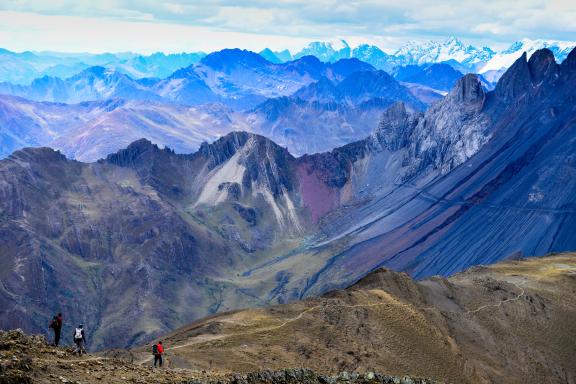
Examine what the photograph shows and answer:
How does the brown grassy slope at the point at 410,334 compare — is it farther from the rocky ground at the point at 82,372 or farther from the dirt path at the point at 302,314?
the rocky ground at the point at 82,372

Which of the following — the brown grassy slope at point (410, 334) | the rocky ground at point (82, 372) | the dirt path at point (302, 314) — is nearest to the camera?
the rocky ground at point (82, 372)

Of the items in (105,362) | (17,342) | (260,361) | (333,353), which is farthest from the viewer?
(333,353)

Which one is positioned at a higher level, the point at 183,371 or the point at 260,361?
the point at 183,371

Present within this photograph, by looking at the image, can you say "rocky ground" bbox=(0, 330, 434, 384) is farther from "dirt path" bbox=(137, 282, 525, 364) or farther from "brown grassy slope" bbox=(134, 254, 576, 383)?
"dirt path" bbox=(137, 282, 525, 364)

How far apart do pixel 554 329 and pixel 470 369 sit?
23.3 metres

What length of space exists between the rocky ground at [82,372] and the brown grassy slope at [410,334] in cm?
1790

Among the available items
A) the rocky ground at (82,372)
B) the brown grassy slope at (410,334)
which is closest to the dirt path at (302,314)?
the brown grassy slope at (410,334)

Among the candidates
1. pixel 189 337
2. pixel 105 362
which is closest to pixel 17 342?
pixel 105 362

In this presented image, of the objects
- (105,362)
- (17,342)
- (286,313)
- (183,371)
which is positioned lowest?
(286,313)

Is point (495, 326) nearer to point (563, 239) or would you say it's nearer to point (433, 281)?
point (433, 281)

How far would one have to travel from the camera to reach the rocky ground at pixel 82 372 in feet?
127

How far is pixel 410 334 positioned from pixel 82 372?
152ft

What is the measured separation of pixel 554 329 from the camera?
9394 cm

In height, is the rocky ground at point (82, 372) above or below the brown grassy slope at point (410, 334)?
above
